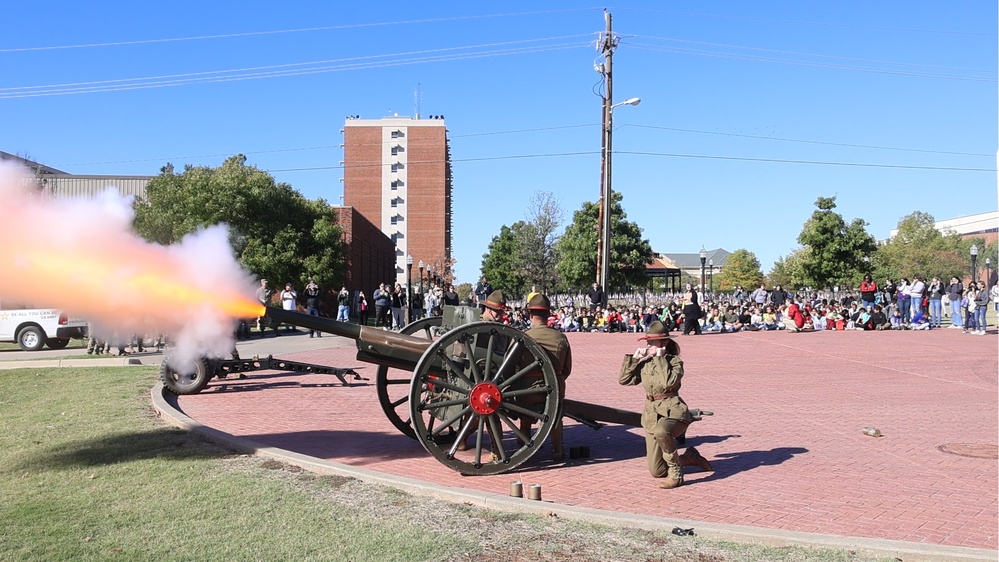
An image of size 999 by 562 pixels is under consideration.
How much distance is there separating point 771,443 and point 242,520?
588 cm

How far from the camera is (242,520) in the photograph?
558 cm

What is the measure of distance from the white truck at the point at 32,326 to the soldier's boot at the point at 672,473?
19996mm

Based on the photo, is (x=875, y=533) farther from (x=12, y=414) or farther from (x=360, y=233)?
Result: (x=360, y=233)

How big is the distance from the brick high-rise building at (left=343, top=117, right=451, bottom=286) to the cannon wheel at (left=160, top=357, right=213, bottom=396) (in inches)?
3618

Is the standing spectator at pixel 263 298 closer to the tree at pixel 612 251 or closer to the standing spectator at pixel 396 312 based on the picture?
the standing spectator at pixel 396 312

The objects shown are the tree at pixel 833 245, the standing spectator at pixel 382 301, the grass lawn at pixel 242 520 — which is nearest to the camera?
the grass lawn at pixel 242 520

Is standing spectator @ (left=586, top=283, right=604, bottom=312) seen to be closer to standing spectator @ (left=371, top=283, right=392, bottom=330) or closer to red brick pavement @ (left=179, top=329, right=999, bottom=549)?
standing spectator @ (left=371, top=283, right=392, bottom=330)

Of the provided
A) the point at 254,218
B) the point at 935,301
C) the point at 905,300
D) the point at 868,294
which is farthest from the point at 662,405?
the point at 254,218

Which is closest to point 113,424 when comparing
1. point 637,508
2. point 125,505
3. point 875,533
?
point 125,505

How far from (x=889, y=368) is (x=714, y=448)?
10.0 meters

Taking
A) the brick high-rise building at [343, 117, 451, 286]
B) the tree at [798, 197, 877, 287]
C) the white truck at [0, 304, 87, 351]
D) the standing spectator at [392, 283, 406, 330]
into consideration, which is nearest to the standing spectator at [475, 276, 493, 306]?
the standing spectator at [392, 283, 406, 330]

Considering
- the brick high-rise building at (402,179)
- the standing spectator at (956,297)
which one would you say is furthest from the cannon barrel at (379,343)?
the brick high-rise building at (402,179)

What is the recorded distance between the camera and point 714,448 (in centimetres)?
860

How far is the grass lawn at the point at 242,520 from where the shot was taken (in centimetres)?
505
